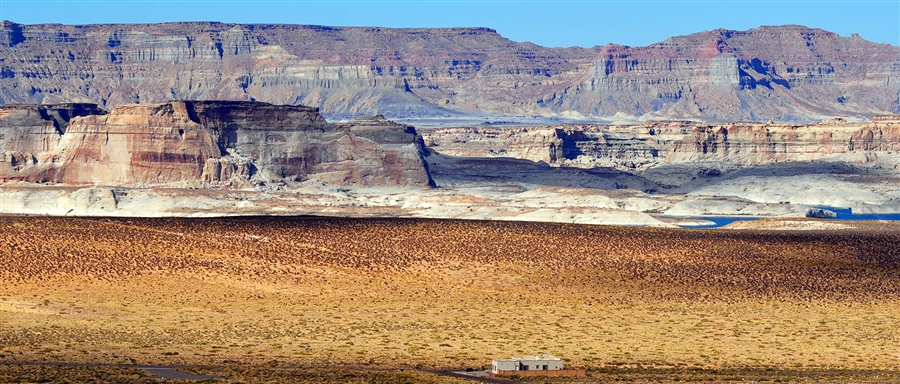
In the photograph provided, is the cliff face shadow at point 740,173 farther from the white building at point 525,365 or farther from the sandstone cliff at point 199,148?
the white building at point 525,365

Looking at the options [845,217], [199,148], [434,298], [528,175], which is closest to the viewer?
[434,298]

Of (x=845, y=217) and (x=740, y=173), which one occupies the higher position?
(x=740, y=173)

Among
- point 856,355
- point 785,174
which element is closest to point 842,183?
point 785,174

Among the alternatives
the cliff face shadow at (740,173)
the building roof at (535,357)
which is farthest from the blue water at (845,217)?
the building roof at (535,357)

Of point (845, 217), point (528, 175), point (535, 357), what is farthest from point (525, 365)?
point (528, 175)

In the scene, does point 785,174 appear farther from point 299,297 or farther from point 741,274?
point 299,297

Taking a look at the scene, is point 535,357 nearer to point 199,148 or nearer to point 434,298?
point 434,298
